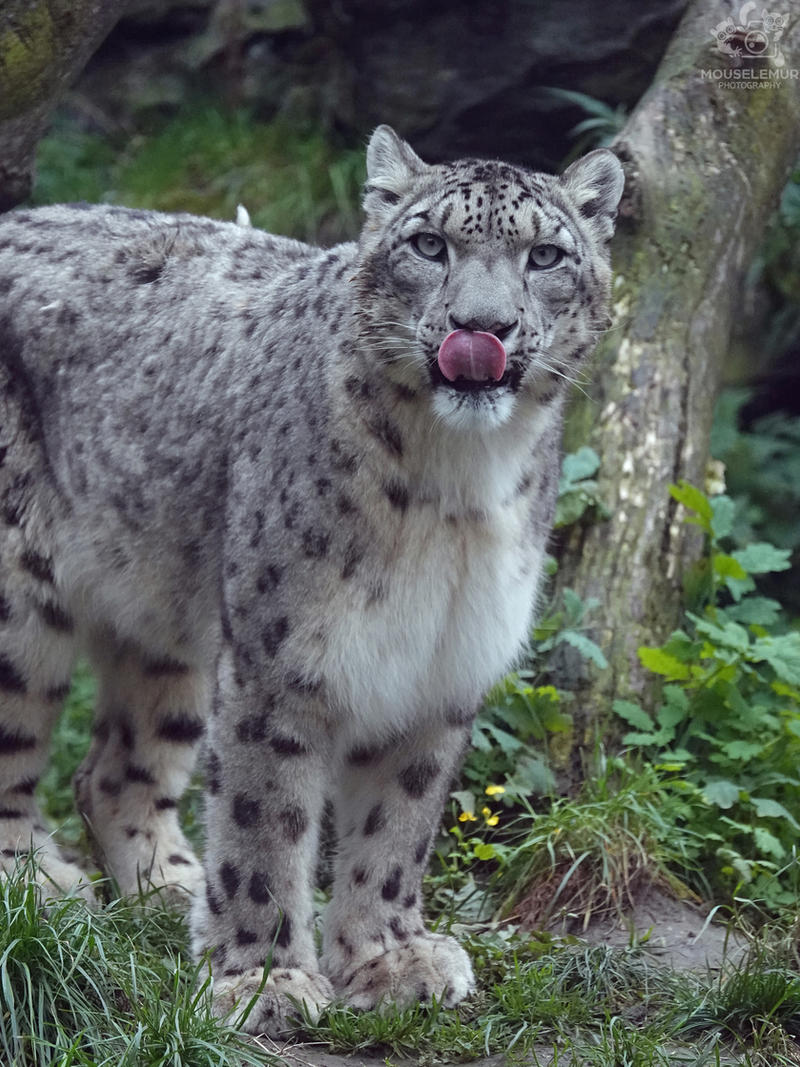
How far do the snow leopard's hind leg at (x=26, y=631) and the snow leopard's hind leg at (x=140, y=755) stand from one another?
1.34 feet

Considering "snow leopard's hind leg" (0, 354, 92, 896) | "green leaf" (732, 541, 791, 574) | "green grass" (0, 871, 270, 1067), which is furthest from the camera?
"green leaf" (732, 541, 791, 574)

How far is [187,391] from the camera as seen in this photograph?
4984 mm

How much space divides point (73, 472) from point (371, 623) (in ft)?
4.82

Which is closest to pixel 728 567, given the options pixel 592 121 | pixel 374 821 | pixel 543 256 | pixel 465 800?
pixel 465 800

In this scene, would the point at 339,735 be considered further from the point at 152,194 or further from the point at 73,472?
the point at 152,194

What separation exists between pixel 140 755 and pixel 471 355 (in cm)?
274

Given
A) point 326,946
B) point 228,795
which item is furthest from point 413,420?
point 326,946

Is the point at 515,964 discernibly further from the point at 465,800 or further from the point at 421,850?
the point at 465,800

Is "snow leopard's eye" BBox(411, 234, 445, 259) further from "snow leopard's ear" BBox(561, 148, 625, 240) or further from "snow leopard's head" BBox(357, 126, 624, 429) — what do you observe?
"snow leopard's ear" BBox(561, 148, 625, 240)

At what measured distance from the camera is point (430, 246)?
411 cm

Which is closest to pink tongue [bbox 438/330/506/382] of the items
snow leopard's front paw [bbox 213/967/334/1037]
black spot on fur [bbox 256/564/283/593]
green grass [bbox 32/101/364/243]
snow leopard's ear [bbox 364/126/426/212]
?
snow leopard's ear [bbox 364/126/426/212]

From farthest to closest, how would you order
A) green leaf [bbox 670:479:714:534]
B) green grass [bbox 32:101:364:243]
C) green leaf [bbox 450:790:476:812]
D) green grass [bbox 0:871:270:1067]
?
green grass [bbox 32:101:364:243]
green leaf [bbox 670:479:714:534]
green leaf [bbox 450:790:476:812]
green grass [bbox 0:871:270:1067]

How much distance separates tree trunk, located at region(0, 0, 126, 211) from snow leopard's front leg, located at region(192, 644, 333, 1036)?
2.70m

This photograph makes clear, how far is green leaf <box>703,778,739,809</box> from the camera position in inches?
215
